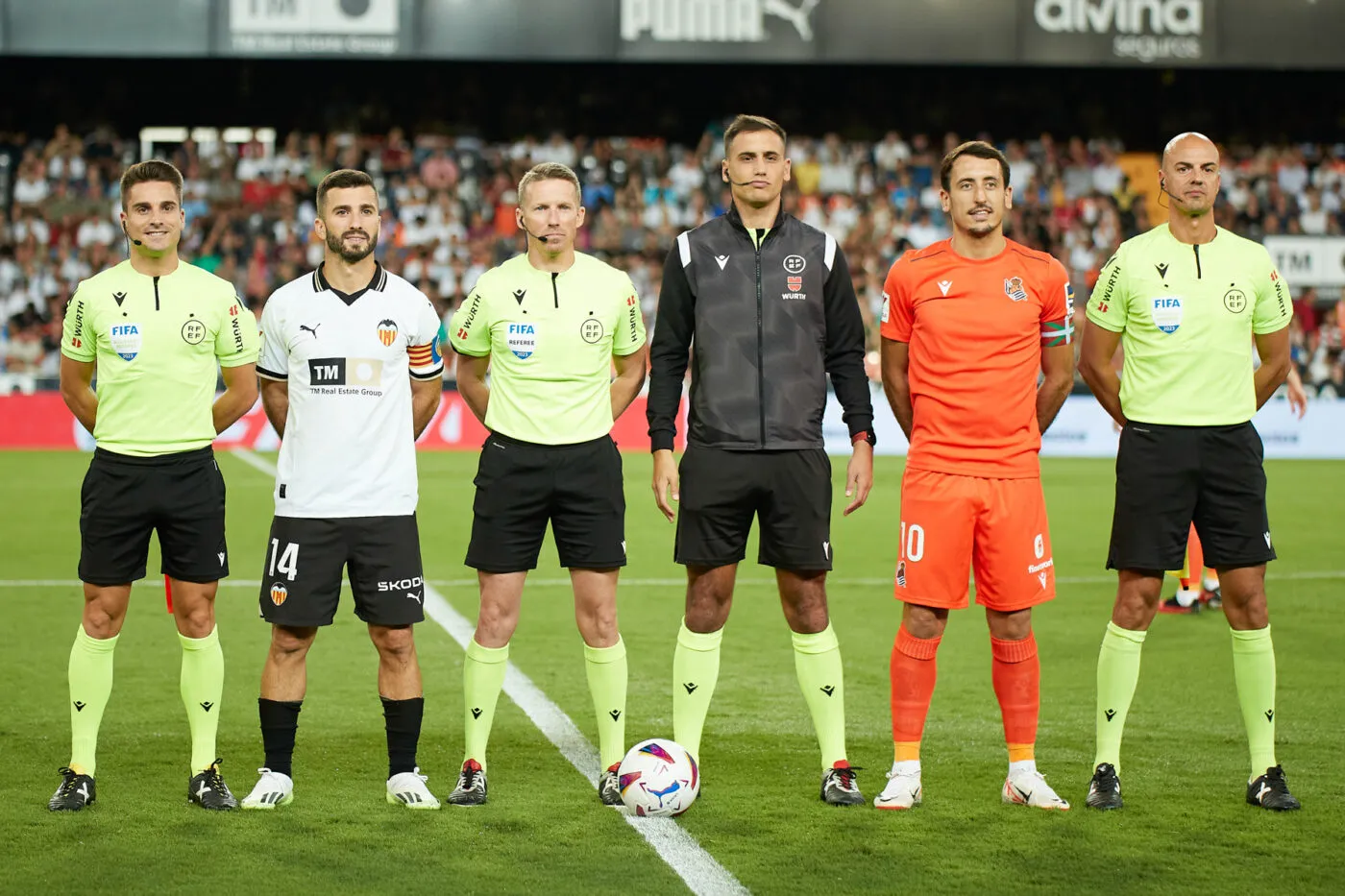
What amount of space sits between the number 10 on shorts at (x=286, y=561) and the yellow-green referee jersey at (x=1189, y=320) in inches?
→ 113

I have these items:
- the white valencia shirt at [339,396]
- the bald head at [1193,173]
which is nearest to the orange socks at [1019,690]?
the bald head at [1193,173]

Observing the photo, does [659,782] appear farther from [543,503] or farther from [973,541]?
[973,541]

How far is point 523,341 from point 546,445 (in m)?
0.36

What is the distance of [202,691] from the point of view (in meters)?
5.50

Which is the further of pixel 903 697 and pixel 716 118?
pixel 716 118

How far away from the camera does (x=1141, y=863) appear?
15.5 feet

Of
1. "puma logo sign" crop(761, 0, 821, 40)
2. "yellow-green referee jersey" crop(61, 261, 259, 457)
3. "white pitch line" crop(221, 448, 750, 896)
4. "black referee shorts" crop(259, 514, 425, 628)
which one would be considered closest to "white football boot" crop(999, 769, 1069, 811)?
"white pitch line" crop(221, 448, 750, 896)

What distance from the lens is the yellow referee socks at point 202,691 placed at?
5.47 meters

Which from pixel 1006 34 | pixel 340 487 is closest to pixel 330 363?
pixel 340 487

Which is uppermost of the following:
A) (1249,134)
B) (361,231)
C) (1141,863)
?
(1249,134)

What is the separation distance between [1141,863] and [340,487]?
2764 mm

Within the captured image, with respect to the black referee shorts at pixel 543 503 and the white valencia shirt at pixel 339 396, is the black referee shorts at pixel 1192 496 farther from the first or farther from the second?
the white valencia shirt at pixel 339 396

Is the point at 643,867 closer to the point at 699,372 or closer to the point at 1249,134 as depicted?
the point at 699,372

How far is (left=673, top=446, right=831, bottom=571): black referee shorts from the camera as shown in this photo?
542 centimetres
